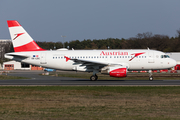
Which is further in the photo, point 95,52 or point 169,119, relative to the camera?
point 95,52

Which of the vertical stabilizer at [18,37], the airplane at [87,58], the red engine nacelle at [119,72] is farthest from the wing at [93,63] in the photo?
the vertical stabilizer at [18,37]

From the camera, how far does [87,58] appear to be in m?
34.2

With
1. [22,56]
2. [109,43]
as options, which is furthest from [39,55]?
[109,43]

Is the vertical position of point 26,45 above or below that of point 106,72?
above

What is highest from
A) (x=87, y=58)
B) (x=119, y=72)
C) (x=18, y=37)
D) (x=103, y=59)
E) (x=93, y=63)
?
(x=18, y=37)

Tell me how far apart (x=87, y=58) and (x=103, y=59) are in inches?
82.8

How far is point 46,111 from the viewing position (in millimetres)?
12844

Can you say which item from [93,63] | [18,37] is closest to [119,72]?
[93,63]

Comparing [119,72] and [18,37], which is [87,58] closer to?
[119,72]

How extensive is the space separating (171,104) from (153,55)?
1967 cm

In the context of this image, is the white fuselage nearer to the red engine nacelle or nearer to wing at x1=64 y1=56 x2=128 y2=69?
wing at x1=64 y1=56 x2=128 y2=69

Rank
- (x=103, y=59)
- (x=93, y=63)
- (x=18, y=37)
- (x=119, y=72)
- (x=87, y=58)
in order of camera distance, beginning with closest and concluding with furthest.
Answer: (x=119, y=72) < (x=93, y=63) < (x=103, y=59) < (x=87, y=58) < (x=18, y=37)

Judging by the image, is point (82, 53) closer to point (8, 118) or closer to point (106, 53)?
point (106, 53)

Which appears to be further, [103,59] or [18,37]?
[18,37]
